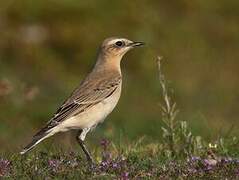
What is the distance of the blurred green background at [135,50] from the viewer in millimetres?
18969

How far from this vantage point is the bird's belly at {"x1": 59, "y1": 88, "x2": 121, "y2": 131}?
1160cm

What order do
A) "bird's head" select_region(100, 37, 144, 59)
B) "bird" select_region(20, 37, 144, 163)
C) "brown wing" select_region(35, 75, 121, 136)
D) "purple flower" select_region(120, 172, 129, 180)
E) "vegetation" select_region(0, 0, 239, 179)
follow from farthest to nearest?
"vegetation" select_region(0, 0, 239, 179) → "bird's head" select_region(100, 37, 144, 59) → "brown wing" select_region(35, 75, 121, 136) → "bird" select_region(20, 37, 144, 163) → "purple flower" select_region(120, 172, 129, 180)

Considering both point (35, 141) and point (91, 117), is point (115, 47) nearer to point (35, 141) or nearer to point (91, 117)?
point (91, 117)

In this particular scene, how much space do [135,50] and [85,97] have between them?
9.26 metres

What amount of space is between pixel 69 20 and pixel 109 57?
859cm

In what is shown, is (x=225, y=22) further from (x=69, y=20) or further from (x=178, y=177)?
(x=178, y=177)

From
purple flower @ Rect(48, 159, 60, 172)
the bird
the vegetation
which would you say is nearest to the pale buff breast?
the bird

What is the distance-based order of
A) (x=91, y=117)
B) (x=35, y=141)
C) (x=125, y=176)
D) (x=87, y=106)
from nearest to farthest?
(x=125, y=176)
(x=35, y=141)
(x=91, y=117)
(x=87, y=106)

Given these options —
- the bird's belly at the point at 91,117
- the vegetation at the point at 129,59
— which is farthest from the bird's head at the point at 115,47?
the vegetation at the point at 129,59

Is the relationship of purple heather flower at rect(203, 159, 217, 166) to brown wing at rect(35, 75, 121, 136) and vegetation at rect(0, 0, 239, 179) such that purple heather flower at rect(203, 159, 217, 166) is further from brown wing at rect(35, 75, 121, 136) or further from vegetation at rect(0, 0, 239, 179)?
vegetation at rect(0, 0, 239, 179)

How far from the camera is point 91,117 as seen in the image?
38.5ft

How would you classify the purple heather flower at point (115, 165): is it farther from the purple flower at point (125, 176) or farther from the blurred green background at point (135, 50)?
the blurred green background at point (135, 50)

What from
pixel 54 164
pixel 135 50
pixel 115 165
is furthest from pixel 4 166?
pixel 135 50

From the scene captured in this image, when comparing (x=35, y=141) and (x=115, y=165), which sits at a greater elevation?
(x=115, y=165)
